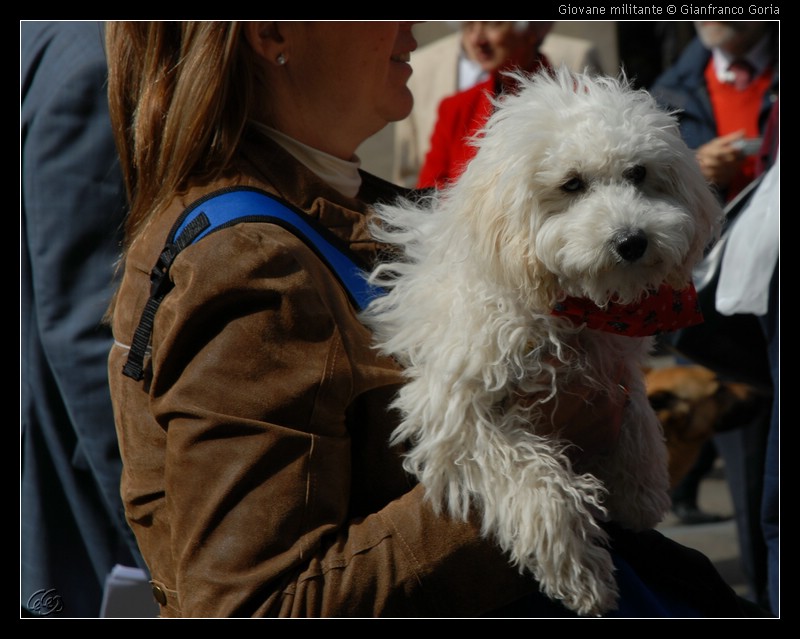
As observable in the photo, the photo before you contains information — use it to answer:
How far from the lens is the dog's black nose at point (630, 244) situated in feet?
5.47

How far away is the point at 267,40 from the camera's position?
186 cm

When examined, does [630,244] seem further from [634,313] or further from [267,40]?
[267,40]

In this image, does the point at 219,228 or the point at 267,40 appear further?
the point at 267,40

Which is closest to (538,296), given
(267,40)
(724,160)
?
(267,40)

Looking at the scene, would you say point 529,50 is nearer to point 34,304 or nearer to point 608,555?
point 34,304

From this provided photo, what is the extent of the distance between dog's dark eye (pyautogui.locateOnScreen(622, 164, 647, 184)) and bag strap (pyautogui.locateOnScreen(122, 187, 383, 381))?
0.57 meters

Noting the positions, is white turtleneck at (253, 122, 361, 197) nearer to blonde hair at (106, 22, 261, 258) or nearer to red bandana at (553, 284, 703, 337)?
blonde hair at (106, 22, 261, 258)

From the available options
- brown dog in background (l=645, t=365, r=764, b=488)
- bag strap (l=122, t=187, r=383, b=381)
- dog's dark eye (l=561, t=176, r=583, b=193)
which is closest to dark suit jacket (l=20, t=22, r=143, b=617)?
bag strap (l=122, t=187, r=383, b=381)

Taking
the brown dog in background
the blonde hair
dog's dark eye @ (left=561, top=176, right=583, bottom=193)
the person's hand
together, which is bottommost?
the brown dog in background

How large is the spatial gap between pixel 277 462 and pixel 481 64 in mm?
4408

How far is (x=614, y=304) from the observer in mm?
1779

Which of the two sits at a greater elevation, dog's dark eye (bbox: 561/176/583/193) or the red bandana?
dog's dark eye (bbox: 561/176/583/193)

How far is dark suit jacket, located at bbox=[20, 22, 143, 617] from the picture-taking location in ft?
9.30
